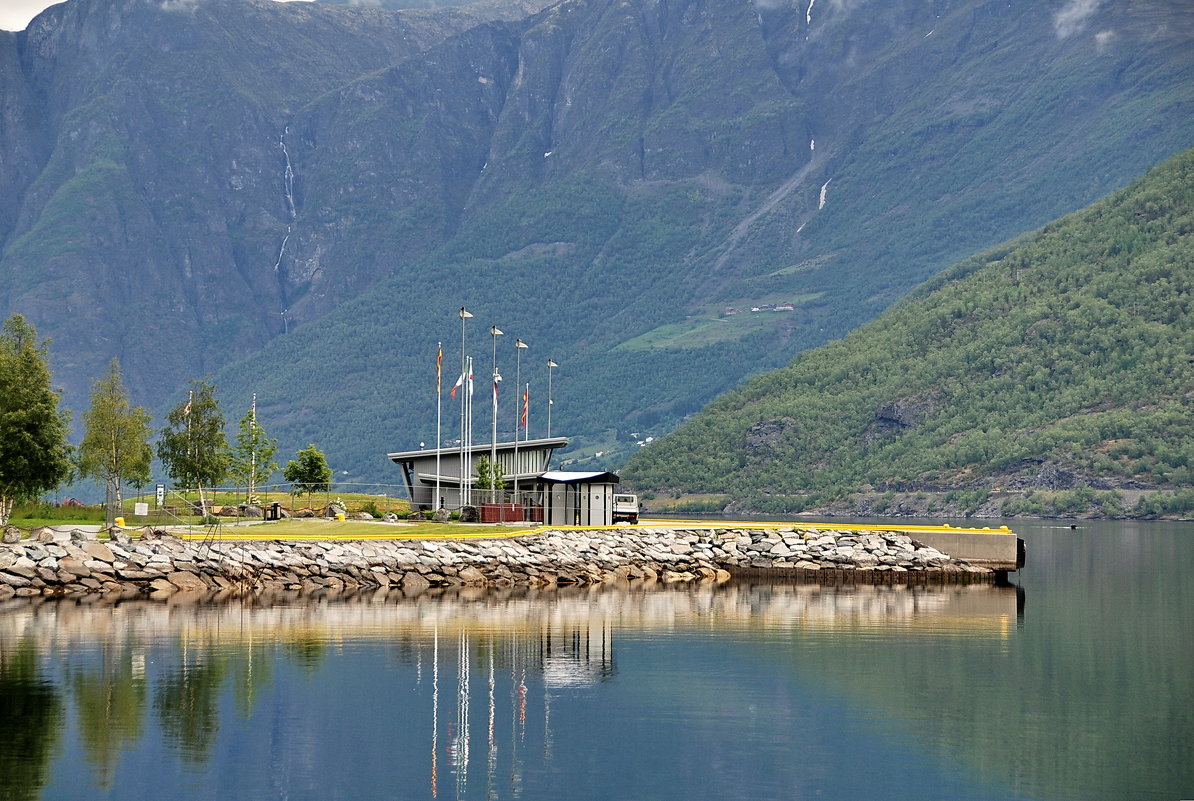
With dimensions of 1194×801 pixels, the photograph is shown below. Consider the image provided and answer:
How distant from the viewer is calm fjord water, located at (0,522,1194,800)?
117ft

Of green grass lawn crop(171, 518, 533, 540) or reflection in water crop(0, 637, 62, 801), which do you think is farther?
green grass lawn crop(171, 518, 533, 540)

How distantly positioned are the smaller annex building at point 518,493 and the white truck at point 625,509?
254 cm

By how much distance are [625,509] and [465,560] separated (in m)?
23.6

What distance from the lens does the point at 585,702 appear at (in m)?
44.3

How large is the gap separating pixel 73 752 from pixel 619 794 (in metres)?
11.5

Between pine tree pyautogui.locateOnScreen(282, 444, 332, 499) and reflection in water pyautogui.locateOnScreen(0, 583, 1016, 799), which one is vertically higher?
pine tree pyautogui.locateOnScreen(282, 444, 332, 499)

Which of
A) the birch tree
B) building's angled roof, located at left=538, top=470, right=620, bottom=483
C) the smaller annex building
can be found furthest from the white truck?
the birch tree

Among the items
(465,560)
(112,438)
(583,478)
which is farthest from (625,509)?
(112,438)

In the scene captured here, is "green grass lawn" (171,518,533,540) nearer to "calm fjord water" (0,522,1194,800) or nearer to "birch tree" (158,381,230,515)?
"calm fjord water" (0,522,1194,800)

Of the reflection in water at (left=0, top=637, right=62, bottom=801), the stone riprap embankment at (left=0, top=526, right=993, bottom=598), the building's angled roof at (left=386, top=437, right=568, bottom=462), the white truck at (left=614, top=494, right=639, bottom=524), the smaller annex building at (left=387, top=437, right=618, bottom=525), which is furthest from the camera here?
the building's angled roof at (left=386, top=437, right=568, bottom=462)

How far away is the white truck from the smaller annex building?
2.54 metres

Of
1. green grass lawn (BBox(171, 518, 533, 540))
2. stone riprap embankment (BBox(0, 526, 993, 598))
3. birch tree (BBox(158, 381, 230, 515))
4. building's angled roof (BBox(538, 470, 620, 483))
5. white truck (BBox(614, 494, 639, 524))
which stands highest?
birch tree (BBox(158, 381, 230, 515))

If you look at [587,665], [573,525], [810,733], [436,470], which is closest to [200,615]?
[587,665]

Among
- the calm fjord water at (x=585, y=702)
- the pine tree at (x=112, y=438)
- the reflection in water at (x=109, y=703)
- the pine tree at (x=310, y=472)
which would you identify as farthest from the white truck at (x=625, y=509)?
the reflection in water at (x=109, y=703)
